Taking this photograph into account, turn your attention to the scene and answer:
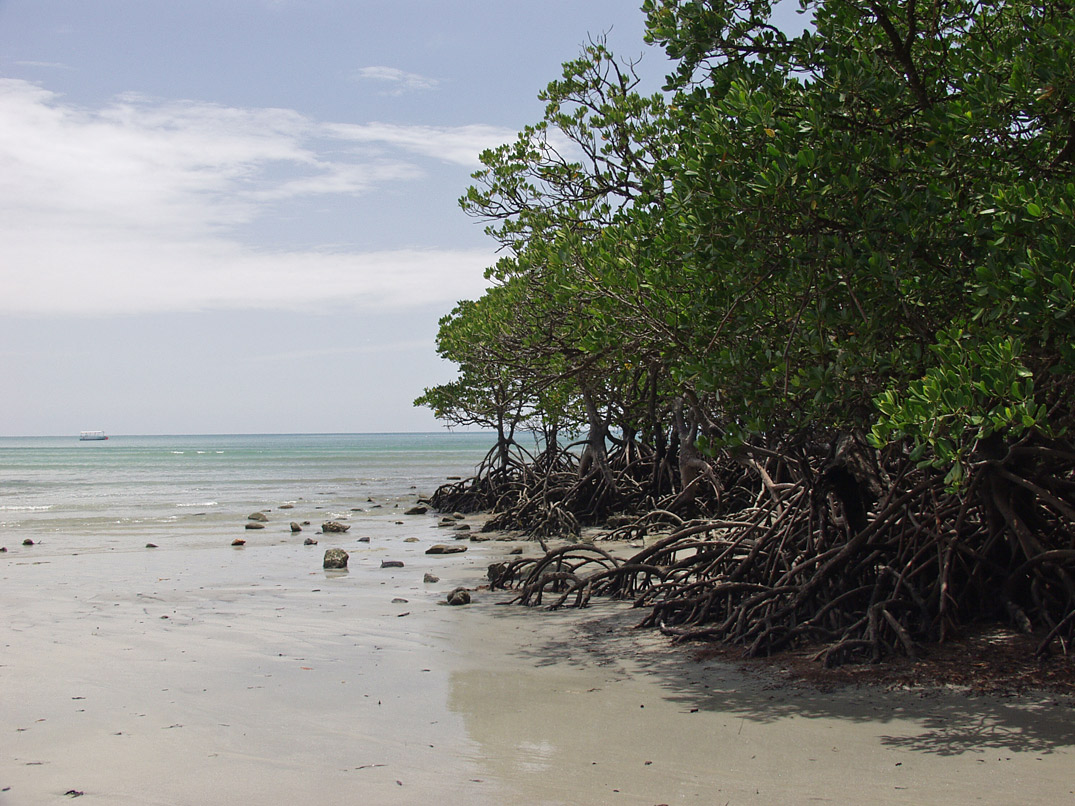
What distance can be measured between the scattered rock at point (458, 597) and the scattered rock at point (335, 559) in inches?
129

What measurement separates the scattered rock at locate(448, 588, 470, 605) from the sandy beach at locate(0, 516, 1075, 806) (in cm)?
60

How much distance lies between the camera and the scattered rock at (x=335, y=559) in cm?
1170

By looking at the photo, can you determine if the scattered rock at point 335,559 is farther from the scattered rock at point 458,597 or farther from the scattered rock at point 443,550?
the scattered rock at point 458,597

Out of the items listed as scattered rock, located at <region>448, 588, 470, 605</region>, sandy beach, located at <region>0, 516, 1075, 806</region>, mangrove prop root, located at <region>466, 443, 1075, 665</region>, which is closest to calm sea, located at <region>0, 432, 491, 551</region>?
scattered rock, located at <region>448, 588, 470, 605</region>

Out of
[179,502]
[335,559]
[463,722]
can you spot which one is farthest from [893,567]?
[179,502]

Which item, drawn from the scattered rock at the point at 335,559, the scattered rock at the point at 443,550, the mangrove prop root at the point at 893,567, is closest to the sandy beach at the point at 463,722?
the mangrove prop root at the point at 893,567

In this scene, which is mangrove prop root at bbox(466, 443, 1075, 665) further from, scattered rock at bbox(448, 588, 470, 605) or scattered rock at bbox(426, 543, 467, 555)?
scattered rock at bbox(426, 543, 467, 555)

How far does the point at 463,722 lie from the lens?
5.09 m

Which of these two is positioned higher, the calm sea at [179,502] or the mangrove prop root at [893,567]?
the mangrove prop root at [893,567]

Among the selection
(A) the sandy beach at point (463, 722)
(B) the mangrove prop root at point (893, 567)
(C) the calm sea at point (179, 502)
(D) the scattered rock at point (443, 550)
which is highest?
(B) the mangrove prop root at point (893, 567)

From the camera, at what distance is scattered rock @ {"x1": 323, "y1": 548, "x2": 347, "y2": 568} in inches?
460

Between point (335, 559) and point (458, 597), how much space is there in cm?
354

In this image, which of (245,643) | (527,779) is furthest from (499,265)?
(527,779)

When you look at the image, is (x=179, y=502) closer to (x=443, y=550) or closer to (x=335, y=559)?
(x=443, y=550)
